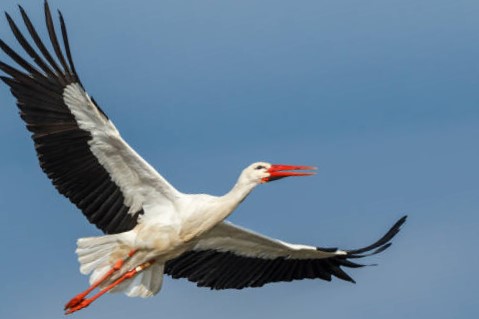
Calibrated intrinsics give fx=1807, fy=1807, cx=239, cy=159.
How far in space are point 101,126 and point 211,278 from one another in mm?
2995

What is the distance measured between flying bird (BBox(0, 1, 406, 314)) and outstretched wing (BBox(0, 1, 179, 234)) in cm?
1

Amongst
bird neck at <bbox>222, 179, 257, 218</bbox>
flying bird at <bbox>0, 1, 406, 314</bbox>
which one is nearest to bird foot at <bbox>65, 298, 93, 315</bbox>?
flying bird at <bbox>0, 1, 406, 314</bbox>

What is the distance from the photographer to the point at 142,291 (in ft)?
76.4

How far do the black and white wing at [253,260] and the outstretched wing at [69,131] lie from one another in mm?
1526

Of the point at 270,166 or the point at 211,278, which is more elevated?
the point at 270,166

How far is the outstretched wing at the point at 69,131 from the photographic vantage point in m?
22.5

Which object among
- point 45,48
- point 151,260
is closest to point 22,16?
point 45,48

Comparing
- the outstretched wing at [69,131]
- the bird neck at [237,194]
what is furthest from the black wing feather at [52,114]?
the bird neck at [237,194]

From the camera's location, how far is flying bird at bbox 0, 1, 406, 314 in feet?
73.9

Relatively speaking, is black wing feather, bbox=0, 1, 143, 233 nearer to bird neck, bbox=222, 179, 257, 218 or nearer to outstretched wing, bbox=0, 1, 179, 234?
outstretched wing, bbox=0, 1, 179, 234

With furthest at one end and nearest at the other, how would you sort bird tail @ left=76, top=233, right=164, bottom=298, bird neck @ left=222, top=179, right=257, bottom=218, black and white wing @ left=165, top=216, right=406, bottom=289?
black and white wing @ left=165, top=216, right=406, bottom=289 < bird tail @ left=76, top=233, right=164, bottom=298 < bird neck @ left=222, top=179, right=257, bottom=218

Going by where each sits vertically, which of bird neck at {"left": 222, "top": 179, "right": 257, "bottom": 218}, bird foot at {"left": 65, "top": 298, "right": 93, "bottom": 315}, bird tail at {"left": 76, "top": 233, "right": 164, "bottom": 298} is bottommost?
bird foot at {"left": 65, "top": 298, "right": 93, "bottom": 315}

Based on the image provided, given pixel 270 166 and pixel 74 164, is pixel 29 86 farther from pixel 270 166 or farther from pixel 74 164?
pixel 270 166

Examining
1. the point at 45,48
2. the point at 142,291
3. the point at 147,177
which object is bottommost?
the point at 142,291
